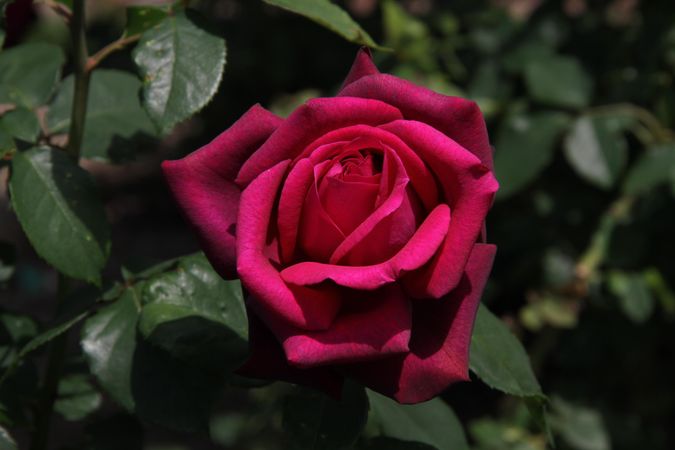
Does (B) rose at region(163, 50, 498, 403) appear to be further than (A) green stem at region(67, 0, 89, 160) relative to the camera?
No

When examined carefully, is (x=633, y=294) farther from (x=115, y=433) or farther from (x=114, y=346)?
(x=114, y=346)

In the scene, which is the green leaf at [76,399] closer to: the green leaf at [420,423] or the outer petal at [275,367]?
the green leaf at [420,423]

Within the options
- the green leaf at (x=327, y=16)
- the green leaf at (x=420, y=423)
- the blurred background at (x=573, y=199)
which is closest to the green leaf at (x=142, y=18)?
the green leaf at (x=327, y=16)

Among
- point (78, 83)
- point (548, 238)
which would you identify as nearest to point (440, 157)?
point (78, 83)

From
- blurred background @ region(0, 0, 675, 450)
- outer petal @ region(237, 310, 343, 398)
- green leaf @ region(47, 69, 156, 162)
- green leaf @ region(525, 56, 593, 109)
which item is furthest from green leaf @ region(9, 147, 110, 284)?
green leaf @ region(525, 56, 593, 109)

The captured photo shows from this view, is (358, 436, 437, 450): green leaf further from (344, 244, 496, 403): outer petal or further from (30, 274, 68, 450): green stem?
(30, 274, 68, 450): green stem

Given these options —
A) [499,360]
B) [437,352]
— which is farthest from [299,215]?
[499,360]
